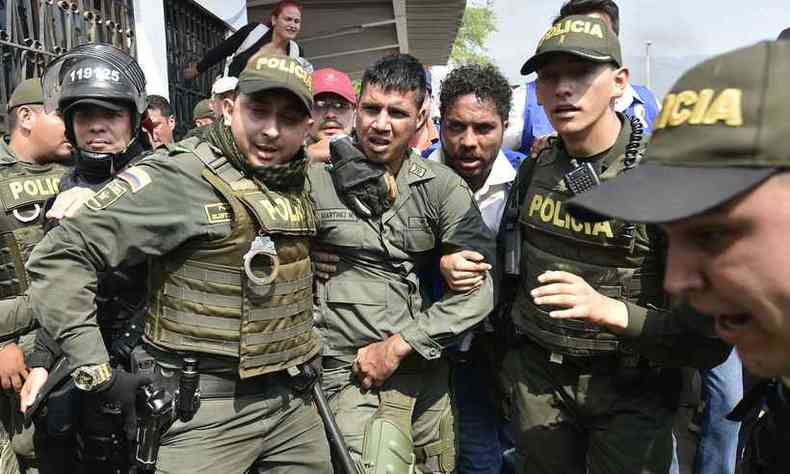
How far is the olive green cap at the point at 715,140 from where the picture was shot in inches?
38.0

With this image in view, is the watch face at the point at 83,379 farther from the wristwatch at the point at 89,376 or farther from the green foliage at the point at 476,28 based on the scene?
A: the green foliage at the point at 476,28

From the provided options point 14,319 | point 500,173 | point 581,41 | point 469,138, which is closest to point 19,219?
point 14,319

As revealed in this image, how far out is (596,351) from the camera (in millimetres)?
2426

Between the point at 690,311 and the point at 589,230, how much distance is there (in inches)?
17.7

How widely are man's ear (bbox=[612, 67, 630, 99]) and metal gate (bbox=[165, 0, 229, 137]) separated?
4581 millimetres

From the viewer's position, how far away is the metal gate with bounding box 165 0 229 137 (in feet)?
20.1

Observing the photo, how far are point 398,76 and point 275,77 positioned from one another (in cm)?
67

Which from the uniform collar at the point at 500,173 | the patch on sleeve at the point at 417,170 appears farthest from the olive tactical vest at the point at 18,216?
the uniform collar at the point at 500,173

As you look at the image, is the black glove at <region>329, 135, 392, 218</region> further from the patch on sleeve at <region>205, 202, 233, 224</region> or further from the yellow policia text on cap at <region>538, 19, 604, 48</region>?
the yellow policia text on cap at <region>538, 19, 604, 48</region>

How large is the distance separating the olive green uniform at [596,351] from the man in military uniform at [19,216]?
2135 millimetres

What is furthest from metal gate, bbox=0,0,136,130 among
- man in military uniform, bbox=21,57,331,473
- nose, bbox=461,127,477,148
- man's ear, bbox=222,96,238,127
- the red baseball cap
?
nose, bbox=461,127,477,148

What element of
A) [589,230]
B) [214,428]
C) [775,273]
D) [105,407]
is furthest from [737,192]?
[105,407]

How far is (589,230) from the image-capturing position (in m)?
2.38

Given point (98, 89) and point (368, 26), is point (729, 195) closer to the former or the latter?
point (98, 89)
